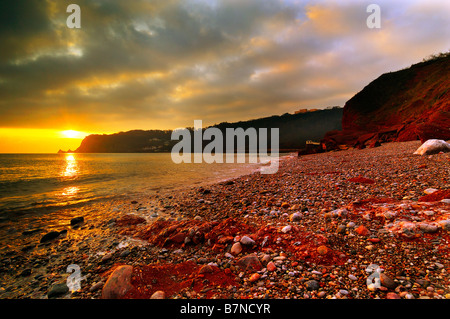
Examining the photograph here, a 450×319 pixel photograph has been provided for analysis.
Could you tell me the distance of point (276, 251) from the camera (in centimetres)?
312

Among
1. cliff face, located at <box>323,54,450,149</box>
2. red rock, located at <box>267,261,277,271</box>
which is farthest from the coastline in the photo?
cliff face, located at <box>323,54,450,149</box>

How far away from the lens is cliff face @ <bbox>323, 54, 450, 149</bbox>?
27.1 m

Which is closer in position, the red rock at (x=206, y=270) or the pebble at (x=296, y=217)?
the red rock at (x=206, y=270)

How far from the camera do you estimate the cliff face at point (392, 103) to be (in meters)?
27.1

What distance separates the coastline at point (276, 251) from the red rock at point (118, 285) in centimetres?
10

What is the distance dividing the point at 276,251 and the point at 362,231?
1.64 m

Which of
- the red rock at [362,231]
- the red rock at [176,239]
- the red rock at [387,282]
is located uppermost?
the red rock at [362,231]

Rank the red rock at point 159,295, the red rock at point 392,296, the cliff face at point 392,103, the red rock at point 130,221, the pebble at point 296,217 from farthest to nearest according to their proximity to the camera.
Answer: the cliff face at point 392,103 < the red rock at point 130,221 < the pebble at point 296,217 < the red rock at point 159,295 < the red rock at point 392,296

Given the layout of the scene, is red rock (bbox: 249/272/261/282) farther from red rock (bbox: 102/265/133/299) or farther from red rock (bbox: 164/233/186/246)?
red rock (bbox: 164/233/186/246)

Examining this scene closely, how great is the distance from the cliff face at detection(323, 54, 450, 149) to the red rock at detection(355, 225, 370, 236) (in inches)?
1068

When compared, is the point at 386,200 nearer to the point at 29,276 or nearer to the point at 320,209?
the point at 320,209

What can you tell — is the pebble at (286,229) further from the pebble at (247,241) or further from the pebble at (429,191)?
the pebble at (429,191)

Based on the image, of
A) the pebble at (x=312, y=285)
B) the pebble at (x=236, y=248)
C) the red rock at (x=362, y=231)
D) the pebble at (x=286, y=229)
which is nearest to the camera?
the pebble at (x=312, y=285)

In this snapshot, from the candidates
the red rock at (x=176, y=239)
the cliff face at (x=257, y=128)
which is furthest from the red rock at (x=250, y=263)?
the cliff face at (x=257, y=128)
